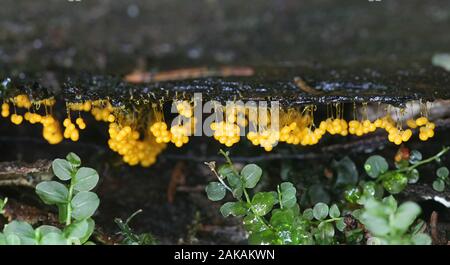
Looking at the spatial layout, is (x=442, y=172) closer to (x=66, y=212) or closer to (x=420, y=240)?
(x=420, y=240)

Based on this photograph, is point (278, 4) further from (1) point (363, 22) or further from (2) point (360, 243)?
(2) point (360, 243)

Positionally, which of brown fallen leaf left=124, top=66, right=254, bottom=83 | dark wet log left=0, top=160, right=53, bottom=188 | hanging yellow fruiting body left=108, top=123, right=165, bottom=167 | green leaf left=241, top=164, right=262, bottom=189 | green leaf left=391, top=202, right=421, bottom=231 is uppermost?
brown fallen leaf left=124, top=66, right=254, bottom=83

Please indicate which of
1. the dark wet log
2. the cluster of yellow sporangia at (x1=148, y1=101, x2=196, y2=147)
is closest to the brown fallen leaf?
the cluster of yellow sporangia at (x1=148, y1=101, x2=196, y2=147)

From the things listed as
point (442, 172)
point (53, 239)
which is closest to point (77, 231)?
point (53, 239)

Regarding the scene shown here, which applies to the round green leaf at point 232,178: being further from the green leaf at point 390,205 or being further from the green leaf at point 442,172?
the green leaf at point 442,172

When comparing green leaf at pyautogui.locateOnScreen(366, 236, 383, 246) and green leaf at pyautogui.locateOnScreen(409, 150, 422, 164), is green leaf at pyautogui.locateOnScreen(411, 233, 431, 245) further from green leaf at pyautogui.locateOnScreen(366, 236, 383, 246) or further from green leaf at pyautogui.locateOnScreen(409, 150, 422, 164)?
green leaf at pyautogui.locateOnScreen(409, 150, 422, 164)
